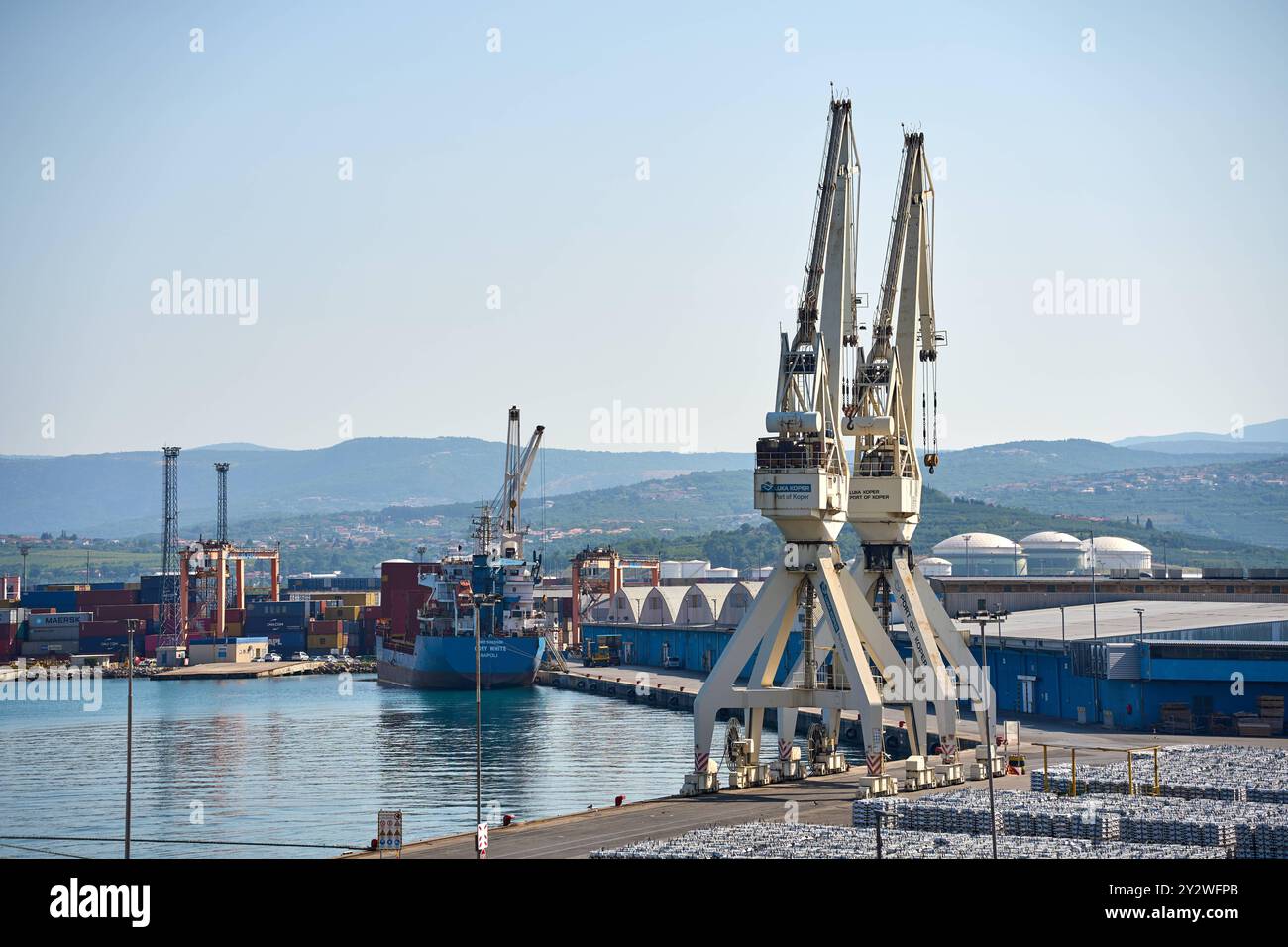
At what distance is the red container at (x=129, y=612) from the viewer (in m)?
177

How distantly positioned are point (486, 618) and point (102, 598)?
62.5 meters

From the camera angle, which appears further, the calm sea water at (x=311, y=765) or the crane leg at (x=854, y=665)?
the calm sea water at (x=311, y=765)

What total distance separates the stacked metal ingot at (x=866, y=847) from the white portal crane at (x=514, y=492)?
98.9m

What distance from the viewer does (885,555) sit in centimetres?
6550

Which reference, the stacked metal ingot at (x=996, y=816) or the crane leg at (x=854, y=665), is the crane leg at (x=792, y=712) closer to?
the crane leg at (x=854, y=665)

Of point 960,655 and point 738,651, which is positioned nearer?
point 738,651

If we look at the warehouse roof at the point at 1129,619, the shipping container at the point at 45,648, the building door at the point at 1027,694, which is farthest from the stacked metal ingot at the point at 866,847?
the shipping container at the point at 45,648

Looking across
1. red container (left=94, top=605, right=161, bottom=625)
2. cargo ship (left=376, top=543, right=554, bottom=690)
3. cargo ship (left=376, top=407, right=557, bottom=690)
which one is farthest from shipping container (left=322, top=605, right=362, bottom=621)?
cargo ship (left=376, top=543, right=554, bottom=690)

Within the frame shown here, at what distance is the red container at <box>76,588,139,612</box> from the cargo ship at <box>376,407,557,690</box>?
43554mm

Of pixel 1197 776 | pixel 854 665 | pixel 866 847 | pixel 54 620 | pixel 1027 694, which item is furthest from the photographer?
pixel 54 620

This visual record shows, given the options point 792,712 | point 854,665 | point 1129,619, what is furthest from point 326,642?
point 854,665

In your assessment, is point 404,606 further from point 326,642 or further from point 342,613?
point 342,613

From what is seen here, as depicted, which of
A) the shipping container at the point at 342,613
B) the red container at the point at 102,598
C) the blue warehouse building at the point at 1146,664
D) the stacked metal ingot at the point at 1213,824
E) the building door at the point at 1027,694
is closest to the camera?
the stacked metal ingot at the point at 1213,824

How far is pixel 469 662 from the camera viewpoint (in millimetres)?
133375
